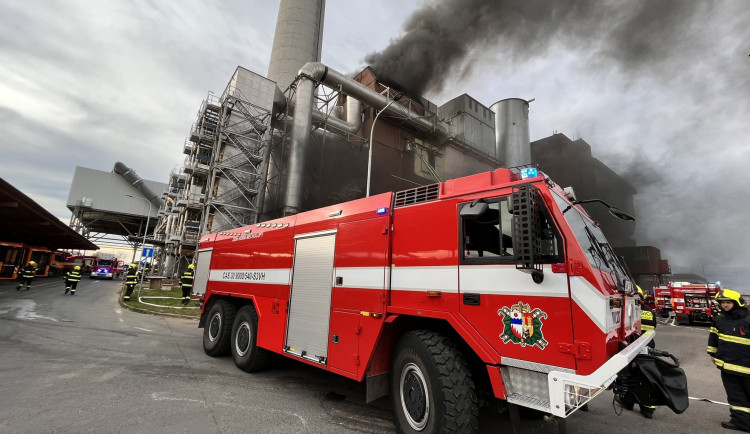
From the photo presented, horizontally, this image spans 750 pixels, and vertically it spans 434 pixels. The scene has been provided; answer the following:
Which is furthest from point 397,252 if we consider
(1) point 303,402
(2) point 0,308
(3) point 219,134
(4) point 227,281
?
(3) point 219,134

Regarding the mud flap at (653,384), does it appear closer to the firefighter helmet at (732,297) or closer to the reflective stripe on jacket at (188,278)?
the firefighter helmet at (732,297)

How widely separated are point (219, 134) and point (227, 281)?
2210 centimetres

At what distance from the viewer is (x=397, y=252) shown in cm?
380

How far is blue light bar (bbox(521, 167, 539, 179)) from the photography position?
10.6 feet

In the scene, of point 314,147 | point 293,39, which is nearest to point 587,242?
point 314,147

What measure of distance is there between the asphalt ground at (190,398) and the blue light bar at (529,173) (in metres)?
2.84

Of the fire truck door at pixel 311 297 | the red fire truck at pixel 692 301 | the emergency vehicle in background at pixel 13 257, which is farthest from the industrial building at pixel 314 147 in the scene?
the fire truck door at pixel 311 297

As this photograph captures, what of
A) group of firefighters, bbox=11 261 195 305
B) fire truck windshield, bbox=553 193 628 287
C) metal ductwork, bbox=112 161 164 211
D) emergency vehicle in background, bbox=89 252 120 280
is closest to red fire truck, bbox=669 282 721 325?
fire truck windshield, bbox=553 193 628 287

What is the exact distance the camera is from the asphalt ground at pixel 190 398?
359 cm

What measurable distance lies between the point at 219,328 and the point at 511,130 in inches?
1480

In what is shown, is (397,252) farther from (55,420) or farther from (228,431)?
(55,420)

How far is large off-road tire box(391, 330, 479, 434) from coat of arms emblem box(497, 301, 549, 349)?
537 mm

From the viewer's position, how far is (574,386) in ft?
8.00

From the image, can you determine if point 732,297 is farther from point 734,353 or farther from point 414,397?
point 414,397
